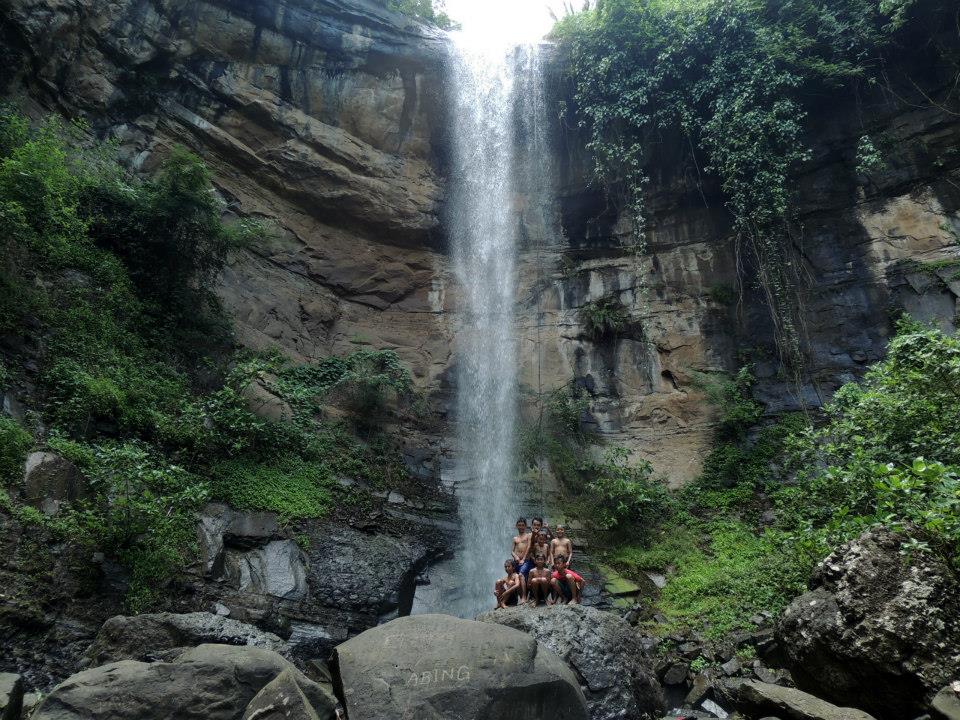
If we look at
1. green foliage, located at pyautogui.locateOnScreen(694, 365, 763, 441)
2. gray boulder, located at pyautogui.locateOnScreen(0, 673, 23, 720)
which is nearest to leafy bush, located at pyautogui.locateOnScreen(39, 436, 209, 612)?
gray boulder, located at pyautogui.locateOnScreen(0, 673, 23, 720)

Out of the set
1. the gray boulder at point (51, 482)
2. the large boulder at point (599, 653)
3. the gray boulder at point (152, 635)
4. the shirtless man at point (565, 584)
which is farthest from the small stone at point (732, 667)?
the gray boulder at point (51, 482)

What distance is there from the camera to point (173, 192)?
10.6 meters

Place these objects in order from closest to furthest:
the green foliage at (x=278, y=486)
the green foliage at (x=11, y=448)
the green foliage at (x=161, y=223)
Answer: the green foliage at (x=11, y=448)
the green foliage at (x=278, y=486)
the green foliage at (x=161, y=223)

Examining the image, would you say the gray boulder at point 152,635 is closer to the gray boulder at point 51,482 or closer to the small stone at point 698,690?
the gray boulder at point 51,482

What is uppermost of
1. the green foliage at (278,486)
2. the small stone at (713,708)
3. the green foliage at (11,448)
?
the green foliage at (11,448)

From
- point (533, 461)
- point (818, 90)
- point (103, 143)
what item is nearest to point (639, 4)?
point (818, 90)

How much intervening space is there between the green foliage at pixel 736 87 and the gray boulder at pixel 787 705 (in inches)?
345

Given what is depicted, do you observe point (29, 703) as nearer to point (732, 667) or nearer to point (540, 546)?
point (540, 546)

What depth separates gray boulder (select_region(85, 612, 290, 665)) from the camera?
518 centimetres

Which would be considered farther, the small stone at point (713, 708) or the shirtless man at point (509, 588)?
the shirtless man at point (509, 588)

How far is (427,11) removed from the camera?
56.2 feet

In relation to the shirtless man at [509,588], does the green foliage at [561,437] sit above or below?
above

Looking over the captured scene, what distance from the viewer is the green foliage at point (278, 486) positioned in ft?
29.0

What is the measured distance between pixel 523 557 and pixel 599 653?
8.13 feet
